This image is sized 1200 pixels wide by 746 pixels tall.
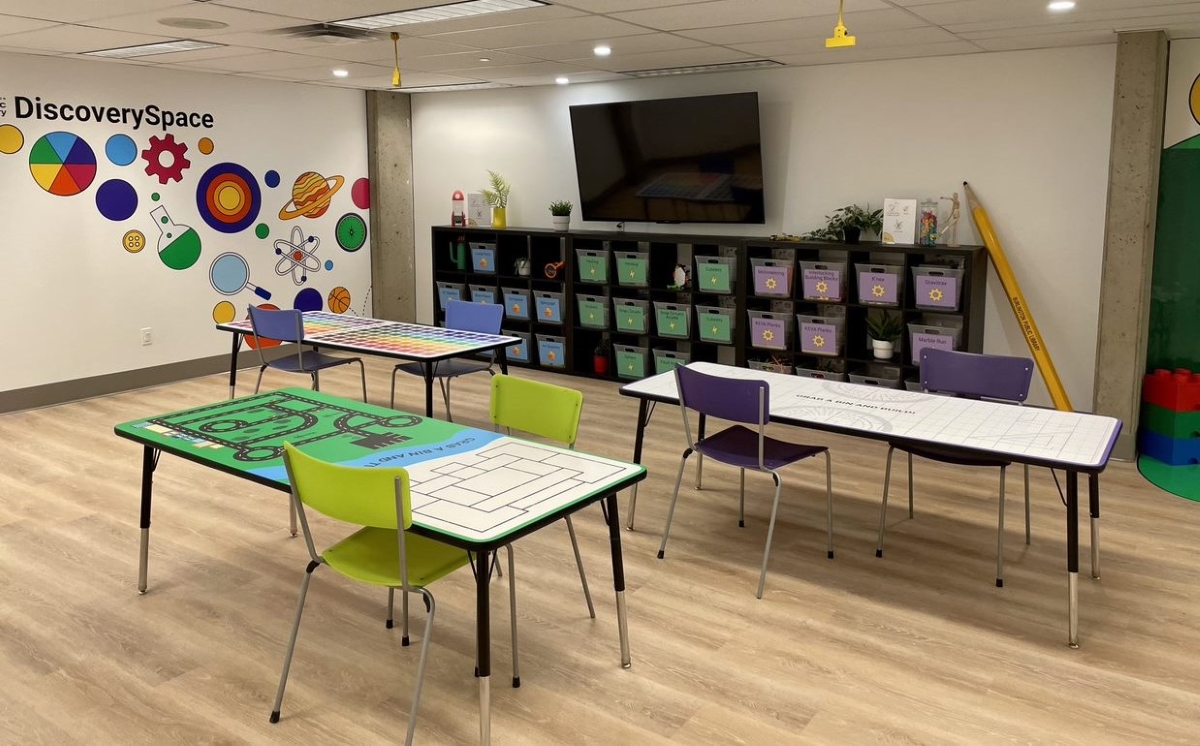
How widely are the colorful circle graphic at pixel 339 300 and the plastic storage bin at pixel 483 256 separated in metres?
1.32

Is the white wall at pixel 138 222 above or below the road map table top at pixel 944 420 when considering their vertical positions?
above

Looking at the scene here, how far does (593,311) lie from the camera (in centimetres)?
750

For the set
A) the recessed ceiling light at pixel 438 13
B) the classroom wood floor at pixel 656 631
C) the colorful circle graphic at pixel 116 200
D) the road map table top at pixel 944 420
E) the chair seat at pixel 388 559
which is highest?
the recessed ceiling light at pixel 438 13

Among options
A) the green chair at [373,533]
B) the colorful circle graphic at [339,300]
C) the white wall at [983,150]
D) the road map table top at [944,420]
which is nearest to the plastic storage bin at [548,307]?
the white wall at [983,150]

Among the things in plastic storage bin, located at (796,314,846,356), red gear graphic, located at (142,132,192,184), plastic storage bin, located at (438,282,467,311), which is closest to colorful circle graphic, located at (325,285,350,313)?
plastic storage bin, located at (438,282,467,311)

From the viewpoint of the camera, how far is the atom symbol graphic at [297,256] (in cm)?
799

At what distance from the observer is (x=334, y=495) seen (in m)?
2.52

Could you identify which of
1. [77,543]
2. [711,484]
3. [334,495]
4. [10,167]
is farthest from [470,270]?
[334,495]

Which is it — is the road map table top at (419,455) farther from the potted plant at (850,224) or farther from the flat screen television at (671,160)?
the flat screen television at (671,160)

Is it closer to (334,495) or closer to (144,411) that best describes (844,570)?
(334,495)

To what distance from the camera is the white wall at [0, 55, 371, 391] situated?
20.8ft

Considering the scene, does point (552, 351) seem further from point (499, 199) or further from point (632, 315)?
point (499, 199)

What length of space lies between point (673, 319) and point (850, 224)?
59.6 inches

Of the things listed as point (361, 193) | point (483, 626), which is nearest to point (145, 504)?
point (483, 626)
